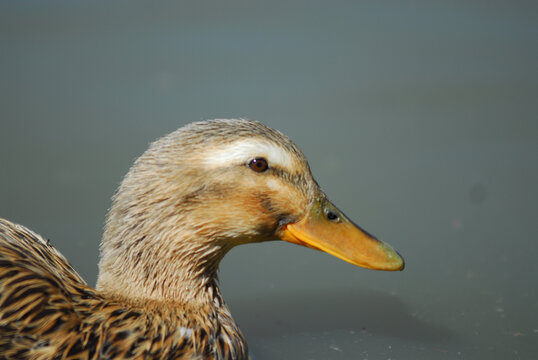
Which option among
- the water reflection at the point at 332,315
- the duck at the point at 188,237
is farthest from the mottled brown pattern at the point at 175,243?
the water reflection at the point at 332,315

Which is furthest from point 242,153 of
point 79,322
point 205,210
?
point 79,322

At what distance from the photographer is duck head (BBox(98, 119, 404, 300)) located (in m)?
2.31

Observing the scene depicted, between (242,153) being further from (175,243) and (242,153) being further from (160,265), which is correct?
(160,265)

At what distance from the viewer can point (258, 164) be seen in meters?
2.34

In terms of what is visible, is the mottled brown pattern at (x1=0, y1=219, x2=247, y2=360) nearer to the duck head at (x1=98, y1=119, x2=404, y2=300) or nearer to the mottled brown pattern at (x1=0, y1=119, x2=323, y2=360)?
the mottled brown pattern at (x1=0, y1=119, x2=323, y2=360)

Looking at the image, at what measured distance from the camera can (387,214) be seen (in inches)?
175

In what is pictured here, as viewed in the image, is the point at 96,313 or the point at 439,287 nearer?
the point at 96,313

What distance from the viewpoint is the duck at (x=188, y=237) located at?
217 centimetres

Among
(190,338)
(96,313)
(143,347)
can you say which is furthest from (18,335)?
(190,338)

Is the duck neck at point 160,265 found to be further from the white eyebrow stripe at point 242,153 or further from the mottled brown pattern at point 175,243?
the white eyebrow stripe at point 242,153

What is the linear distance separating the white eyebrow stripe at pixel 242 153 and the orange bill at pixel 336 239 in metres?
0.33

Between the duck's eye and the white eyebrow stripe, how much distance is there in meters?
0.02

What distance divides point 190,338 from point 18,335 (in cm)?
64

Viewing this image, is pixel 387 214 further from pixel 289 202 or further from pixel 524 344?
pixel 289 202
